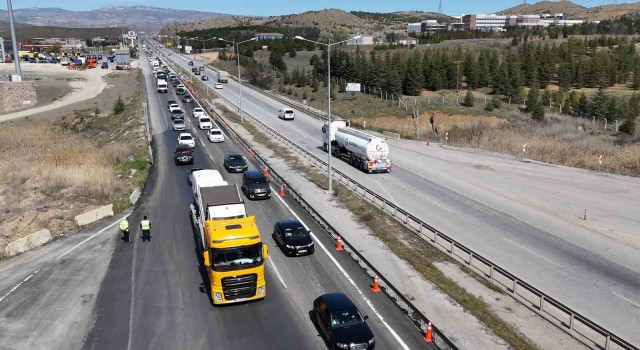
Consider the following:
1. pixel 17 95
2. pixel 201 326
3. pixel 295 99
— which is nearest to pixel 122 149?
pixel 201 326

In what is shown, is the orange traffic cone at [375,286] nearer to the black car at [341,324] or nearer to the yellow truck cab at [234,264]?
the black car at [341,324]

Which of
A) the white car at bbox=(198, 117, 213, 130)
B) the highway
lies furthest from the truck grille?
the white car at bbox=(198, 117, 213, 130)

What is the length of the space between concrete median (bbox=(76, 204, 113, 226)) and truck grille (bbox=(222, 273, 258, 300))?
52.9ft

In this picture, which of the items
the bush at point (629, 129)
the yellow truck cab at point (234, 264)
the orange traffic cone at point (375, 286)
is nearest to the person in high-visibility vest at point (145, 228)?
the yellow truck cab at point (234, 264)

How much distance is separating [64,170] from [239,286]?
29371 millimetres

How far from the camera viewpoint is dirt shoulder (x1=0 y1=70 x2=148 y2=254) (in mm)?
33219

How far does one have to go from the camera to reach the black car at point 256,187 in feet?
117

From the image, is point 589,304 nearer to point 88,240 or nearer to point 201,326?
point 201,326

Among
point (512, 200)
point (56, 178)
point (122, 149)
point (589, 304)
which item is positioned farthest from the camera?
point (122, 149)

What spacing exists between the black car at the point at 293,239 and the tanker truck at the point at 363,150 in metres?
14.7

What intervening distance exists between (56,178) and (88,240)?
47.7 ft

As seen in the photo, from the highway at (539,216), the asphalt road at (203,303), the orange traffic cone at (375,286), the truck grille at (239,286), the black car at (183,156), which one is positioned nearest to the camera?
the asphalt road at (203,303)

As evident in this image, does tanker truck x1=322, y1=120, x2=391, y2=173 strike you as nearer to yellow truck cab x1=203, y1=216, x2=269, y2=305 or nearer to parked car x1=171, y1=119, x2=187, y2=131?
yellow truck cab x1=203, y1=216, x2=269, y2=305

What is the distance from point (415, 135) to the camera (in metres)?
70.4
